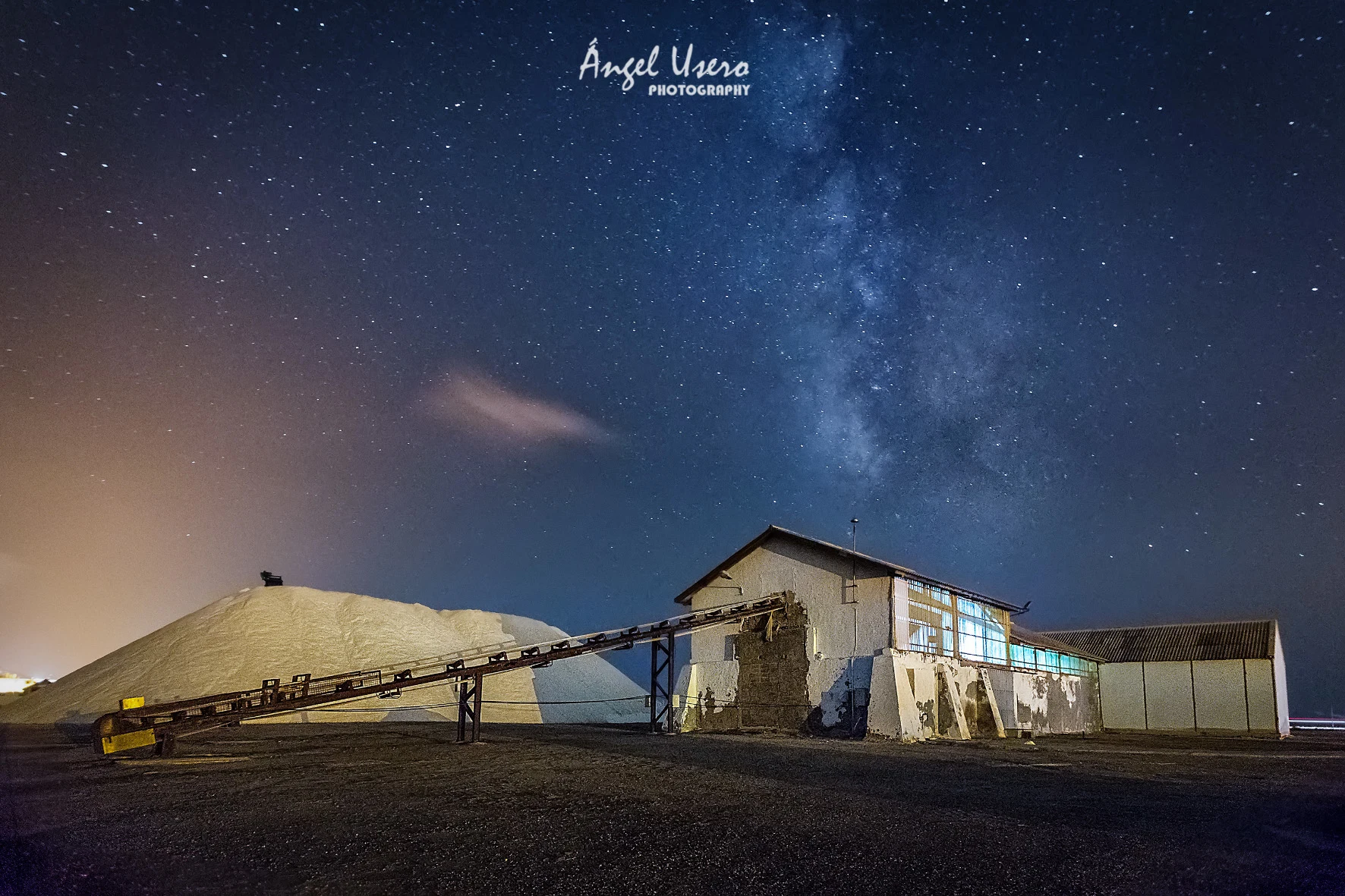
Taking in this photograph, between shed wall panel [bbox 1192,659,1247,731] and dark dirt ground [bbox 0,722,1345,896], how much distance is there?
31977 mm

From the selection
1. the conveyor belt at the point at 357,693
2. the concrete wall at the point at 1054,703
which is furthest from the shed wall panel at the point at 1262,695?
the conveyor belt at the point at 357,693

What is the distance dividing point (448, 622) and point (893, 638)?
45.6m

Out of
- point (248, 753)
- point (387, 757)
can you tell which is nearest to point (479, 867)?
point (387, 757)

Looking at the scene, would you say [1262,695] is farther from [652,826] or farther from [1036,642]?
[652,826]

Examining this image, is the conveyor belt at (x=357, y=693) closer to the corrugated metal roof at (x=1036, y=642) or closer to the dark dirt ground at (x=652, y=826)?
the dark dirt ground at (x=652, y=826)

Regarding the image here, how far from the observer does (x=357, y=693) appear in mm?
19891

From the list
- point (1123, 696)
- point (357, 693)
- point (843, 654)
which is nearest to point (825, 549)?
point (843, 654)

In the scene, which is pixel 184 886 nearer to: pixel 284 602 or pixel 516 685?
pixel 516 685

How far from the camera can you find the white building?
82.0 feet

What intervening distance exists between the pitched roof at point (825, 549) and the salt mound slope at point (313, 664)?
9.55 meters

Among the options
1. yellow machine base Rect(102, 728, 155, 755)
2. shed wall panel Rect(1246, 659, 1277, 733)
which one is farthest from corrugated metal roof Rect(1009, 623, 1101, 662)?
yellow machine base Rect(102, 728, 155, 755)

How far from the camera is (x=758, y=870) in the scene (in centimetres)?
576

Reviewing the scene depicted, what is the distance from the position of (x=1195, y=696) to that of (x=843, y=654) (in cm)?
3020

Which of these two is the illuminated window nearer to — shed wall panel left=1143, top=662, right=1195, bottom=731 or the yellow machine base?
shed wall panel left=1143, top=662, right=1195, bottom=731
